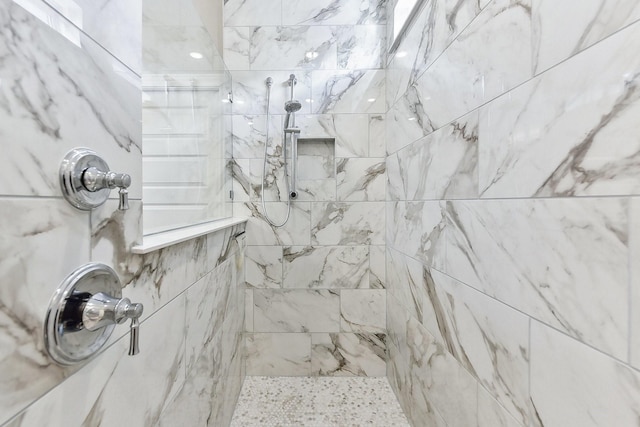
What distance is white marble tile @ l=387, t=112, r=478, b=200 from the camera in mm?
855

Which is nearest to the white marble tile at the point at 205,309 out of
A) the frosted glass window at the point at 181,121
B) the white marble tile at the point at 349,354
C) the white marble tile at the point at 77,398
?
the frosted glass window at the point at 181,121

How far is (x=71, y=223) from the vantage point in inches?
17.4

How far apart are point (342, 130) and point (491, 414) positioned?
1575 millimetres

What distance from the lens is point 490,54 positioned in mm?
758

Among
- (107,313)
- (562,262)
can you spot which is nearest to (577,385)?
(562,262)

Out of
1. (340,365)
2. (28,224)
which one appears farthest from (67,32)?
(340,365)

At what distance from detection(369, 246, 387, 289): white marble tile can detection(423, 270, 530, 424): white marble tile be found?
30.5 inches

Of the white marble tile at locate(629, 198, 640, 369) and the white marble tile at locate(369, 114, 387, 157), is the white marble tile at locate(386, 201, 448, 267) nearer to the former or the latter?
the white marble tile at locate(369, 114, 387, 157)

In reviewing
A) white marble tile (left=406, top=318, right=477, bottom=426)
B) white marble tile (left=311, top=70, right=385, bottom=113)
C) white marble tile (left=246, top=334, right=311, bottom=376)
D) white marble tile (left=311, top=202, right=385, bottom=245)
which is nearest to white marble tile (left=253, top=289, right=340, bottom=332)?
white marble tile (left=246, top=334, right=311, bottom=376)

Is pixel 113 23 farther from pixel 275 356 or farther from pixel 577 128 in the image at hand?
pixel 275 356

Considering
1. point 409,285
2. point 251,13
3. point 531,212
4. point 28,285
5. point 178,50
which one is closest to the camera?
point 28,285

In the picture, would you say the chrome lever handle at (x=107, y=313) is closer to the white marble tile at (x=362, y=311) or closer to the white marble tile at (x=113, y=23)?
the white marble tile at (x=113, y=23)

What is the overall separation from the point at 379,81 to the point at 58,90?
176 cm

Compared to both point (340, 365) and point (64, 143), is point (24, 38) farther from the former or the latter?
point (340, 365)
